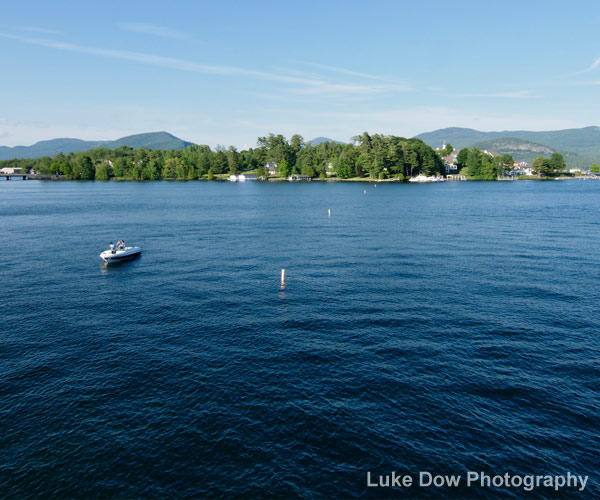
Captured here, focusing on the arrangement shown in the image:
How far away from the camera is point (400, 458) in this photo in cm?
2825

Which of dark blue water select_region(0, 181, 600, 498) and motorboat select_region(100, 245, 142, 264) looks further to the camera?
motorboat select_region(100, 245, 142, 264)

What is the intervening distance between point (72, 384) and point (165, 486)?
57.2 ft

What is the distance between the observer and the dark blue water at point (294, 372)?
27625mm

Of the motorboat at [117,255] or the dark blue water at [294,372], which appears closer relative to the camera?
the dark blue water at [294,372]

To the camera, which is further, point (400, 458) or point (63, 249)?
point (63, 249)

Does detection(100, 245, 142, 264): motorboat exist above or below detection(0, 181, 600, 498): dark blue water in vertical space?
above

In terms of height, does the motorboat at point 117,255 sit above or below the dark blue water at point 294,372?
above

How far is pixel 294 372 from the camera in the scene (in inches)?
1542

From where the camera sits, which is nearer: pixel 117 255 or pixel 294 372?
pixel 294 372

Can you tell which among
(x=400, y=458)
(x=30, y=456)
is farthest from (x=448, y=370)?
(x=30, y=456)

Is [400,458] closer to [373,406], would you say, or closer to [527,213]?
[373,406]

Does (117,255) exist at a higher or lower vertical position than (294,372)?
higher

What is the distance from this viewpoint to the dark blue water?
90.6 ft

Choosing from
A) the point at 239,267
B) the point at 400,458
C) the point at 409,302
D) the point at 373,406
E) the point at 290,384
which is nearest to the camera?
the point at 400,458
